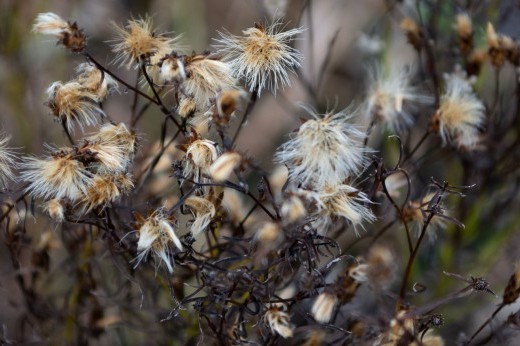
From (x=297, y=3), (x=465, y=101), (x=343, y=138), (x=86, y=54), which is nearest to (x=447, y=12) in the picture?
(x=465, y=101)

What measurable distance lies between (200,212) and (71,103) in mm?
229

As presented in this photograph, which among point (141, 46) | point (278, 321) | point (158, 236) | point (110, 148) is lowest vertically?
point (278, 321)

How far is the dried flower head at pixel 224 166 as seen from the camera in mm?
864

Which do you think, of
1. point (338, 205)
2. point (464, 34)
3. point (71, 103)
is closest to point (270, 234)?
point (338, 205)

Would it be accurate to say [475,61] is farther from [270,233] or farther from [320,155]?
[270,233]

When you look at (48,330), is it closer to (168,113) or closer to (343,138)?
(168,113)

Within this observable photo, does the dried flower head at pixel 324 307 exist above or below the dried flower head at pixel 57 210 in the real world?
below

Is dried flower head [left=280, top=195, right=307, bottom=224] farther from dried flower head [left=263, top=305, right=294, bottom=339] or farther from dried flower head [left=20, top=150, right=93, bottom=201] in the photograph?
dried flower head [left=20, top=150, right=93, bottom=201]

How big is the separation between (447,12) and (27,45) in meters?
1.12

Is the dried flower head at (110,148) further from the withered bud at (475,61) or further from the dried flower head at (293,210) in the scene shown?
the withered bud at (475,61)

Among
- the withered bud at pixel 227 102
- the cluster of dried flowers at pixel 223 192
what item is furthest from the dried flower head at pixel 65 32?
the withered bud at pixel 227 102

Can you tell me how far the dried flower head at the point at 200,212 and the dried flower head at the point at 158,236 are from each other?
33 mm

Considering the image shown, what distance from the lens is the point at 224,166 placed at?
0.87 metres

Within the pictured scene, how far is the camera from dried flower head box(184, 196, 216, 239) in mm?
968
